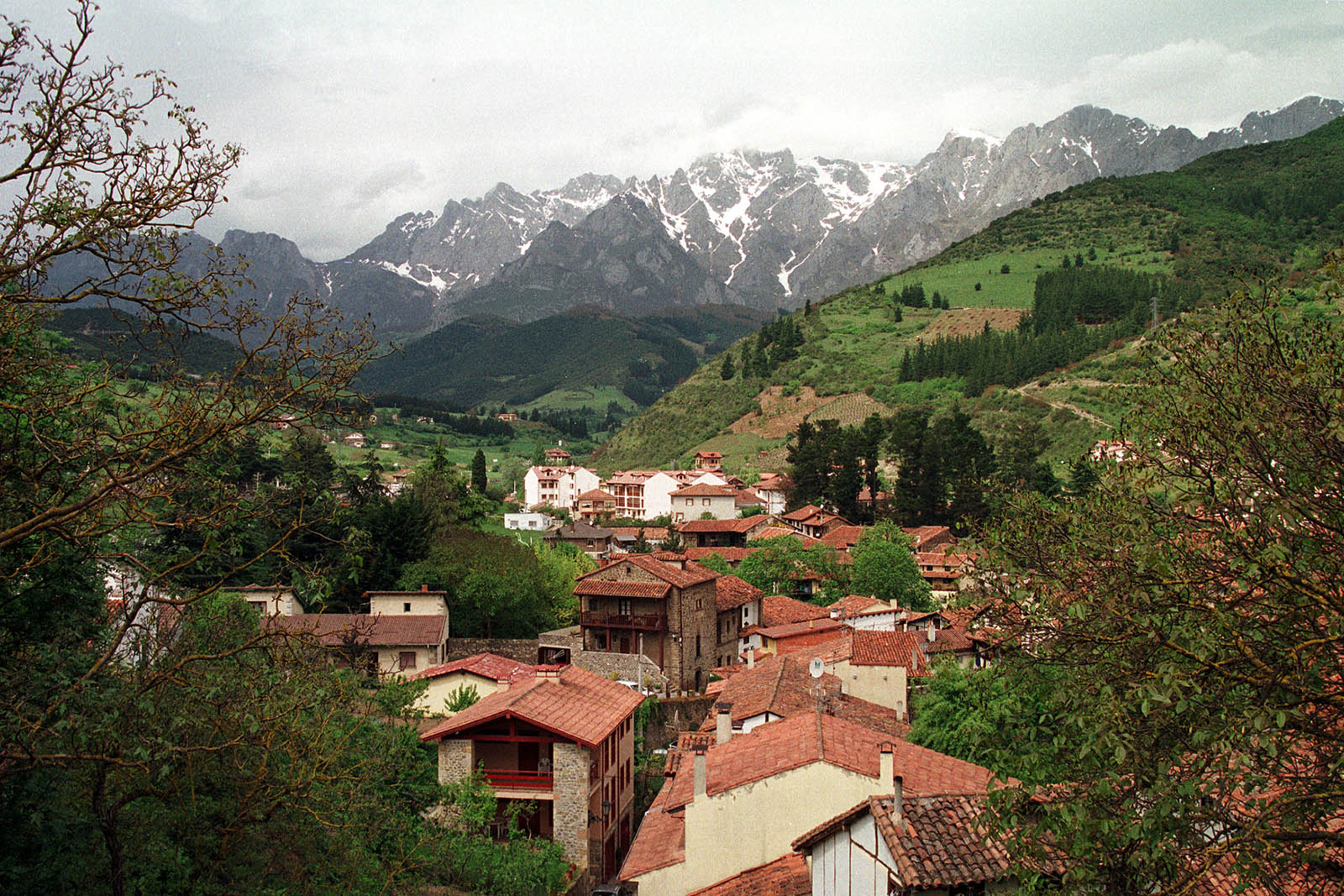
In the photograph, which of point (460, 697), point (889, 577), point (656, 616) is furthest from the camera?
point (889, 577)

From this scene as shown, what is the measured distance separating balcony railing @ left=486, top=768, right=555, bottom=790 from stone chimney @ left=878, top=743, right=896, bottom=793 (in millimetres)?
8683

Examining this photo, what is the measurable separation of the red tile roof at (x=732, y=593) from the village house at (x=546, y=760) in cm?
1968

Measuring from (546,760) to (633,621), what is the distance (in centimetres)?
1769

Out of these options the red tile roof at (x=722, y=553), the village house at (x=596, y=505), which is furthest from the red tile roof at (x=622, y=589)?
the village house at (x=596, y=505)

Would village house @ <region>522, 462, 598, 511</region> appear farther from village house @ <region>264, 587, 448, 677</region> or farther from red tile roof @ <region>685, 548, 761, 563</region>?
village house @ <region>264, 587, 448, 677</region>

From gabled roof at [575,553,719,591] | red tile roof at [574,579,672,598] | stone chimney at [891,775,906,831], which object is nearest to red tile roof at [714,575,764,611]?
gabled roof at [575,553,719,591]

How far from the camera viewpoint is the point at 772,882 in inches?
545

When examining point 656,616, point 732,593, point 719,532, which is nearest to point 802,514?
point 719,532

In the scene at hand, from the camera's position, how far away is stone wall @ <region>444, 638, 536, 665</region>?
3628cm

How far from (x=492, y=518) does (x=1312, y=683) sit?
231ft

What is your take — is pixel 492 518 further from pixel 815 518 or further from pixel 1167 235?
pixel 1167 235

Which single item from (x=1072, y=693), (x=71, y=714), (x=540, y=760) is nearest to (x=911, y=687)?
(x=540, y=760)

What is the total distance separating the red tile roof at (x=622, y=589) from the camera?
126 feet

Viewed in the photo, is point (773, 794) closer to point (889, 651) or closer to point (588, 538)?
point (889, 651)
